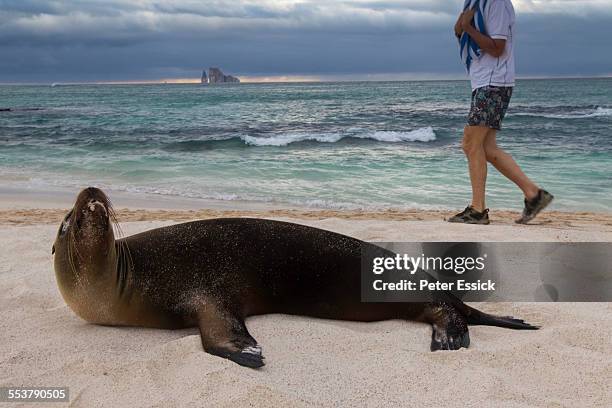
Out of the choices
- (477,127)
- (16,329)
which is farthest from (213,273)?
(477,127)

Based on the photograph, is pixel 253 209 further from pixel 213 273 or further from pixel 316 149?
pixel 316 149

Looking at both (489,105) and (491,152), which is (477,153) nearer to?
(491,152)

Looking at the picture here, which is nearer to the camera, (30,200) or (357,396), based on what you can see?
(357,396)

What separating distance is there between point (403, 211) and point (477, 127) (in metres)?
2.99

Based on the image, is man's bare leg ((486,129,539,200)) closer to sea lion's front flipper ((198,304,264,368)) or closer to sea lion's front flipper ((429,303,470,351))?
sea lion's front flipper ((429,303,470,351))

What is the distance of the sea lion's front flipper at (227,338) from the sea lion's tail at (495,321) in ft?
4.51

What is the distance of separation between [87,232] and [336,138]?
766 inches

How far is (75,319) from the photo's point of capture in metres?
3.85

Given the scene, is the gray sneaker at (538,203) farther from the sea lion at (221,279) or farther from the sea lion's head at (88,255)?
the sea lion's head at (88,255)

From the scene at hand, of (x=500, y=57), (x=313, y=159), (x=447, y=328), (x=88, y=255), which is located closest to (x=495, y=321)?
(x=447, y=328)

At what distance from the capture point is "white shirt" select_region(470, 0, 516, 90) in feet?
20.4

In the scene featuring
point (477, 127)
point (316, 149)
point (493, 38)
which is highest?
point (493, 38)

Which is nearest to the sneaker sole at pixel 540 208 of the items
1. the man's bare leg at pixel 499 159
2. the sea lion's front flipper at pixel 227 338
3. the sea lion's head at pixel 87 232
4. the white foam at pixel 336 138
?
the man's bare leg at pixel 499 159

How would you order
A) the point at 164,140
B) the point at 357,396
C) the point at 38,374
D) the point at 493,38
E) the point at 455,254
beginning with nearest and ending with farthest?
the point at 357,396 < the point at 38,374 < the point at 455,254 < the point at 493,38 < the point at 164,140
